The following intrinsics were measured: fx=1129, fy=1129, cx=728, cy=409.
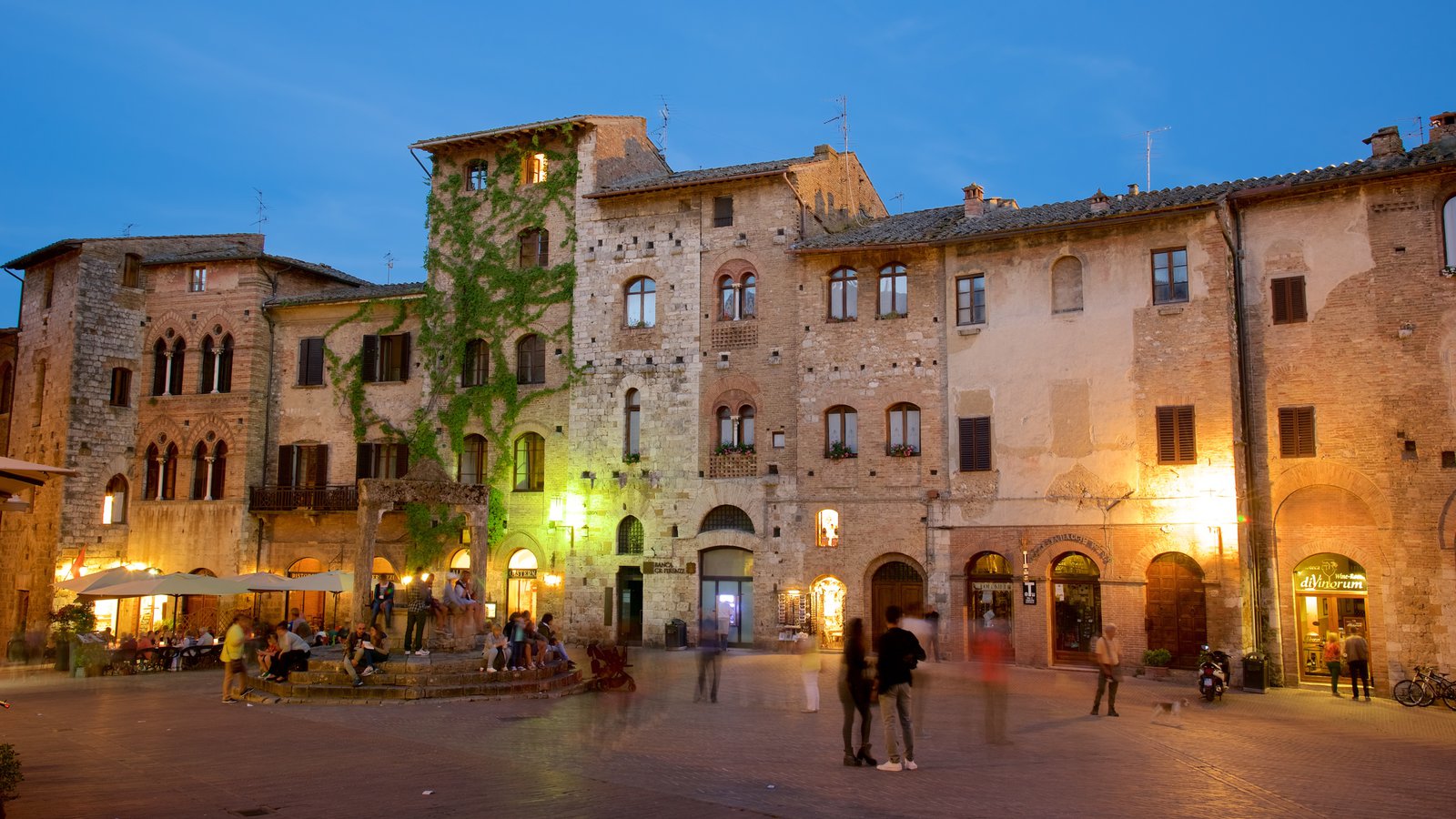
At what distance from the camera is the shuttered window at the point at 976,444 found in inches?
1094

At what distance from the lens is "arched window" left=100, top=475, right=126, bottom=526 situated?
35.5 m

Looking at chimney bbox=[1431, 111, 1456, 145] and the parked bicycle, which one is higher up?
chimney bbox=[1431, 111, 1456, 145]

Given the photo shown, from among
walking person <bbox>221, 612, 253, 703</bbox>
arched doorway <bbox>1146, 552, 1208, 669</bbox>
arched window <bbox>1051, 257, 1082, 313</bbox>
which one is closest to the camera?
walking person <bbox>221, 612, 253, 703</bbox>

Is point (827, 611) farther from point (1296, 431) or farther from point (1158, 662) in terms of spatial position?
point (1296, 431)

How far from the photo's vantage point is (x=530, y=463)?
33.6 m

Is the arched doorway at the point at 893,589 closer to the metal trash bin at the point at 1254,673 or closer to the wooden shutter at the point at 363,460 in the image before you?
the metal trash bin at the point at 1254,673

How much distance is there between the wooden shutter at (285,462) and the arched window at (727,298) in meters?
14.8

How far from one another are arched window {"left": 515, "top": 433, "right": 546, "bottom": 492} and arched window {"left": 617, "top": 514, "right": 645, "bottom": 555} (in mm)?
2802

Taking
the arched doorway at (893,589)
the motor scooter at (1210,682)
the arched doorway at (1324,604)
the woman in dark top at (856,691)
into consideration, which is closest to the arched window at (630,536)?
the arched doorway at (893,589)

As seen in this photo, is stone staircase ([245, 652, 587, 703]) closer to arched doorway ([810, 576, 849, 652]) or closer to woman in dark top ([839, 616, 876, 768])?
Answer: woman in dark top ([839, 616, 876, 768])

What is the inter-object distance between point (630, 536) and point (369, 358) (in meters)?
10.5

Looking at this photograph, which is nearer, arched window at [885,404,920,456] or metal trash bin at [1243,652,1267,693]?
metal trash bin at [1243,652,1267,693]

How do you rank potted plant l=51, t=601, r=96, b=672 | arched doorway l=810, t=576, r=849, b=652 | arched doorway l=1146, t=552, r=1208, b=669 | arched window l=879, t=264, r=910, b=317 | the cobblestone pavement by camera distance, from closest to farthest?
the cobblestone pavement, arched doorway l=1146, t=552, r=1208, b=669, potted plant l=51, t=601, r=96, b=672, arched doorway l=810, t=576, r=849, b=652, arched window l=879, t=264, r=910, b=317

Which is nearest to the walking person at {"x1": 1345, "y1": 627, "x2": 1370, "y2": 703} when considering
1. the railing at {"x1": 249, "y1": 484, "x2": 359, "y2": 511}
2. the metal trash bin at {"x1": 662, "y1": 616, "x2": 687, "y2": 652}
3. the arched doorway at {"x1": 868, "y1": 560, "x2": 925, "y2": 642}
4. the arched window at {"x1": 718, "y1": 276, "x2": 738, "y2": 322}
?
the arched doorway at {"x1": 868, "y1": 560, "x2": 925, "y2": 642}
